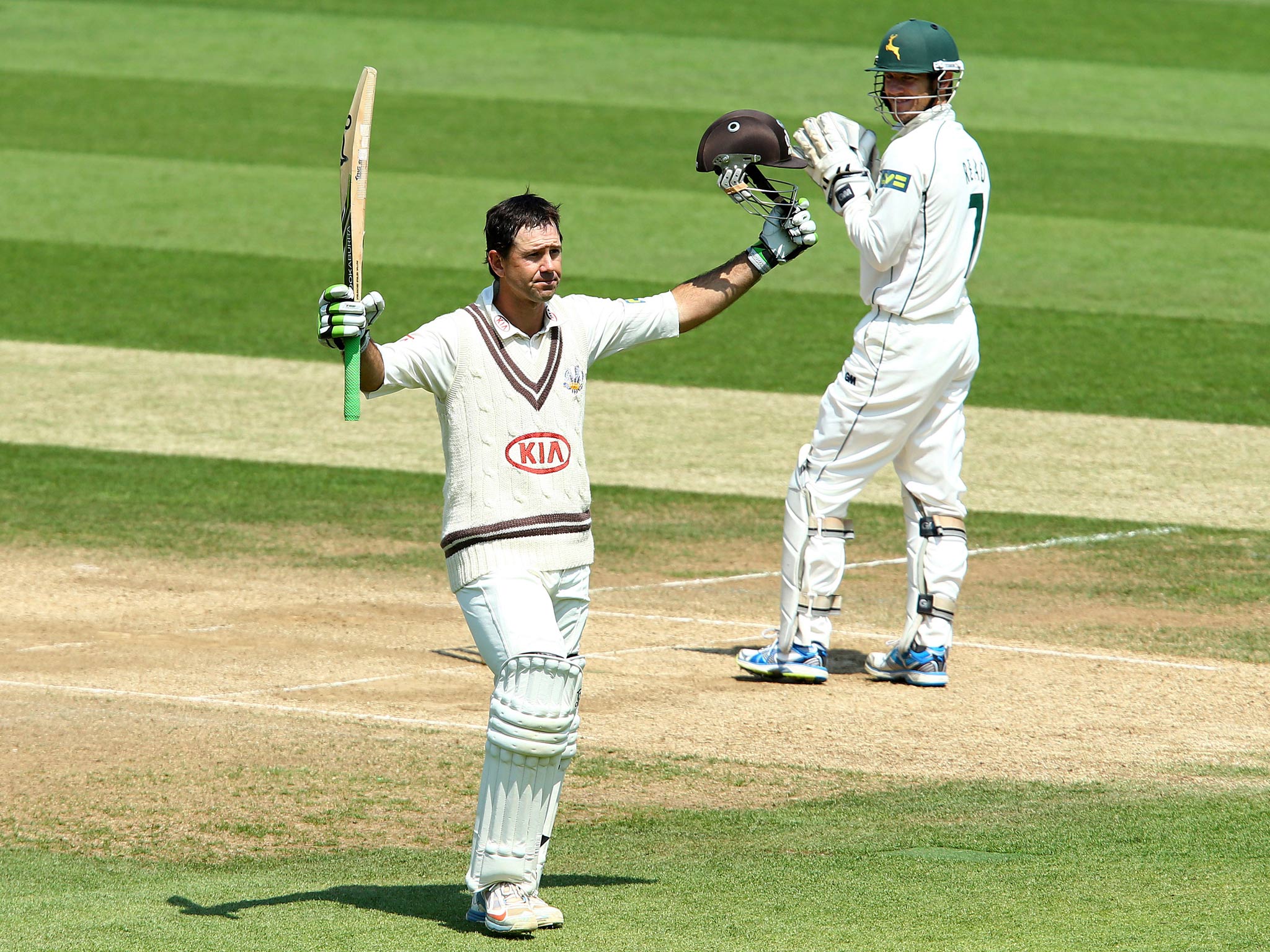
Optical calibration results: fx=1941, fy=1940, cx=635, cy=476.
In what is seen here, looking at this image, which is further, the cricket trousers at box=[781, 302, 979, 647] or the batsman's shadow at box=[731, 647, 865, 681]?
the batsman's shadow at box=[731, 647, 865, 681]

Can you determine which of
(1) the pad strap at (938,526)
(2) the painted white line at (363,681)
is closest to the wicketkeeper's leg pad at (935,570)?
(1) the pad strap at (938,526)

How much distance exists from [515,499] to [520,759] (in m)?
0.72

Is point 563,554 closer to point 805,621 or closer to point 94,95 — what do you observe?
point 805,621

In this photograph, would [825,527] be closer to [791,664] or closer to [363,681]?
[791,664]

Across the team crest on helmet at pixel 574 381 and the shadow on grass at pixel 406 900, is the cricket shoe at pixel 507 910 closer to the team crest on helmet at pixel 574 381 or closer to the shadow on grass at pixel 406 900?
the shadow on grass at pixel 406 900

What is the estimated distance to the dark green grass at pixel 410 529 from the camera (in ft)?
31.5

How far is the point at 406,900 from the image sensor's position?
536 cm

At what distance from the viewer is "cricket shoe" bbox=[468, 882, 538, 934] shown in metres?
4.99

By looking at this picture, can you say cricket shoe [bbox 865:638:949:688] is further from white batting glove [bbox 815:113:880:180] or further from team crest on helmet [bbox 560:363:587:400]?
team crest on helmet [bbox 560:363:587:400]

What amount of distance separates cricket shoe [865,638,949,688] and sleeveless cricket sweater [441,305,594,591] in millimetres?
2764

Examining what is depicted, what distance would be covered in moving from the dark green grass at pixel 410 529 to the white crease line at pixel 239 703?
229 centimetres

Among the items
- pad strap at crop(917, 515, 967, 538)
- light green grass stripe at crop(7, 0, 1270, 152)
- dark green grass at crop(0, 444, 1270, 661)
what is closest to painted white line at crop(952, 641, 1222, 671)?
dark green grass at crop(0, 444, 1270, 661)

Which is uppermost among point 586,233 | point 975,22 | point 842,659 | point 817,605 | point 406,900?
point 975,22

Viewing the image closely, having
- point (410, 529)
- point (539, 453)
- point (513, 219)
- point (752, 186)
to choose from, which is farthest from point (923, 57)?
point (410, 529)
